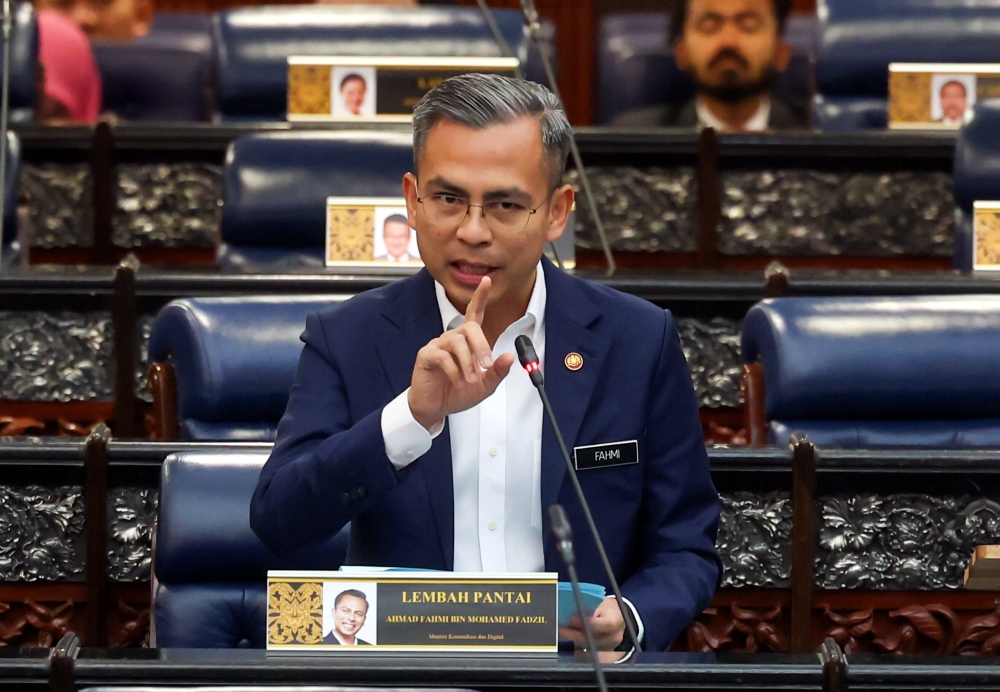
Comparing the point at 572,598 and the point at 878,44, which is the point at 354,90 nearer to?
the point at 878,44

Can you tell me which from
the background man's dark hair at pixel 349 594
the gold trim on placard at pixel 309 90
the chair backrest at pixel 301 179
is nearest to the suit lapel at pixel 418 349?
the background man's dark hair at pixel 349 594

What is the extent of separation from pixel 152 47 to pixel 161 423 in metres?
1.99

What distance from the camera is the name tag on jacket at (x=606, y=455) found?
1.70 meters

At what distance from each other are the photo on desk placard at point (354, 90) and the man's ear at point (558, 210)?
175 cm

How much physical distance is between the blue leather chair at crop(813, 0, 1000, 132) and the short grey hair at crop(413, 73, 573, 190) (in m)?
2.30

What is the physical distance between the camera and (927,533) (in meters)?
2.31

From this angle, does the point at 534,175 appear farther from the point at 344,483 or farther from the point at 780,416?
the point at 780,416

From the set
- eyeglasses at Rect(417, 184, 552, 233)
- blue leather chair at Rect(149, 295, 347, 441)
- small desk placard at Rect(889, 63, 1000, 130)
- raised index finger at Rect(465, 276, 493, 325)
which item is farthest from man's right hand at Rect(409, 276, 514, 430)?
small desk placard at Rect(889, 63, 1000, 130)

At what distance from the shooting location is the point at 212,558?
1.88 m

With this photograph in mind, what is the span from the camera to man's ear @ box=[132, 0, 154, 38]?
173 inches

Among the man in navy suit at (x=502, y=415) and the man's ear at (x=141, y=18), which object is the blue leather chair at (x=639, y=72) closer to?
the man's ear at (x=141, y=18)

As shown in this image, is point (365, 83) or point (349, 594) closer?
point (349, 594)

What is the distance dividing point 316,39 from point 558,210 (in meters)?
2.17

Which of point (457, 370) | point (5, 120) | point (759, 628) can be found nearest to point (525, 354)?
point (457, 370)
